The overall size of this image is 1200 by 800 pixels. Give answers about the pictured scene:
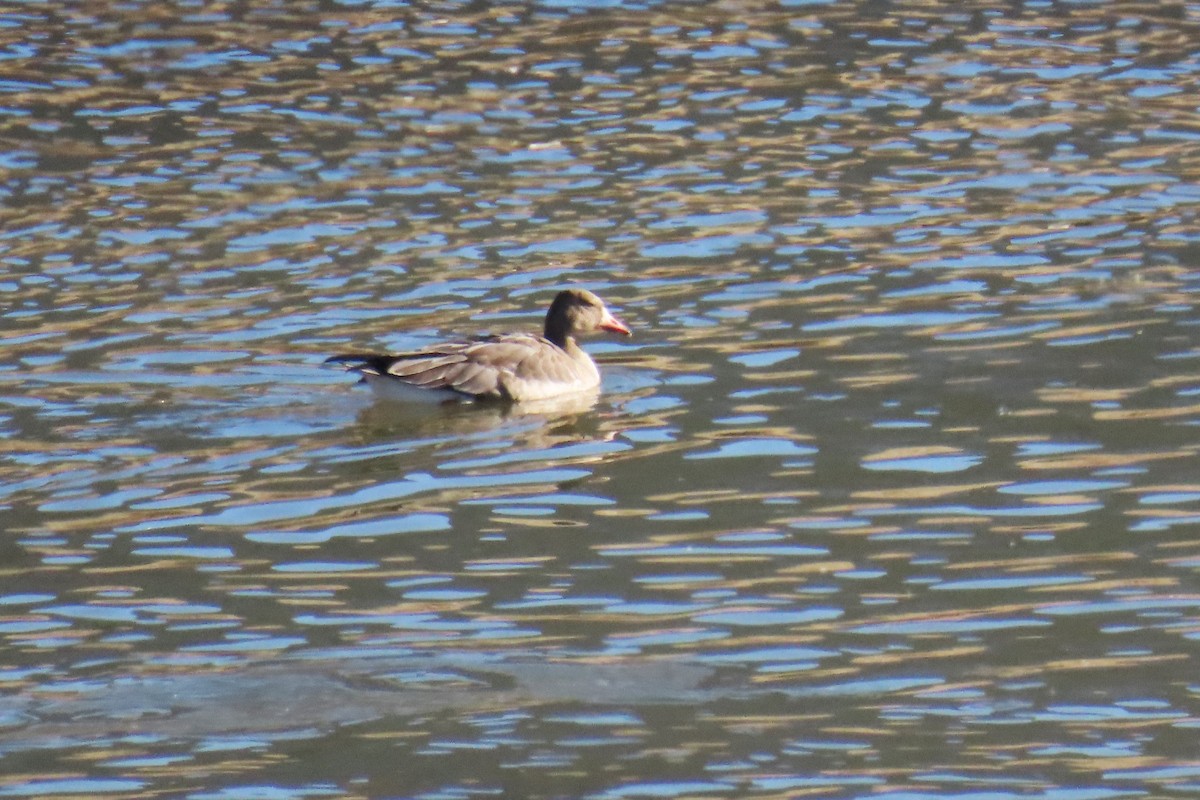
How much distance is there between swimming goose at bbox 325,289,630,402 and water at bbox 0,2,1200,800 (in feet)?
0.63

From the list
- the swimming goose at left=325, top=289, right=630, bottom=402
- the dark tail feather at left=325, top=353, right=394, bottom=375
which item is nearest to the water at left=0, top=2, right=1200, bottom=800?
the swimming goose at left=325, top=289, right=630, bottom=402

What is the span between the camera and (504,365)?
14273mm

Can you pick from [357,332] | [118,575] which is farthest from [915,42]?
[118,575]

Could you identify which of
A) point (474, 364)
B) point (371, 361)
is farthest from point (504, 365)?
point (371, 361)

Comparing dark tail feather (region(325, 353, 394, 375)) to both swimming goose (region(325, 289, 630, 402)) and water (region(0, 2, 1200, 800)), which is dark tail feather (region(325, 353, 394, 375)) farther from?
water (region(0, 2, 1200, 800))

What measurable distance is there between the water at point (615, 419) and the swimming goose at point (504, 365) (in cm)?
19

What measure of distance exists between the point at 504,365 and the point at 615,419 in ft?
3.33

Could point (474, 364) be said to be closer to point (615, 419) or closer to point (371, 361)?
point (371, 361)

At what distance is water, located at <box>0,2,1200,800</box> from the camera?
28.1 feet

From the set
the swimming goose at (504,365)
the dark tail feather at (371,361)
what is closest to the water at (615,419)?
the swimming goose at (504,365)

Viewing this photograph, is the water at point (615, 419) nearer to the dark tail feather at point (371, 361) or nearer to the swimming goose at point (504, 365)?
the swimming goose at point (504, 365)

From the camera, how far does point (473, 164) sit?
65.9ft

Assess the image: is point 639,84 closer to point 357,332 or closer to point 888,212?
point 888,212

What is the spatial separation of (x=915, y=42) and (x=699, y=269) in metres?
8.36
